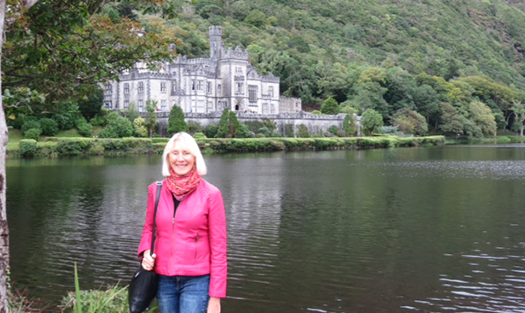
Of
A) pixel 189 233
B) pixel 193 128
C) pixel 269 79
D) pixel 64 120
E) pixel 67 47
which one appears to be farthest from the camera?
pixel 269 79

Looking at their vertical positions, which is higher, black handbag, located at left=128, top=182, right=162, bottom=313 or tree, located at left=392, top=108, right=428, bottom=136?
tree, located at left=392, top=108, right=428, bottom=136

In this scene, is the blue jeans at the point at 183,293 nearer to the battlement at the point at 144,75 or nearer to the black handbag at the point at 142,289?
the black handbag at the point at 142,289

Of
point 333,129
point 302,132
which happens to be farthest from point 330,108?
point 302,132

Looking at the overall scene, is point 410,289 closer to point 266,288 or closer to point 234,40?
point 266,288

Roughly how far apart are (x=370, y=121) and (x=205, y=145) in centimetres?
2921

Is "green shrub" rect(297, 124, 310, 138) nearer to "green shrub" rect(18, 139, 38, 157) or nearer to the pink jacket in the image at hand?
"green shrub" rect(18, 139, 38, 157)

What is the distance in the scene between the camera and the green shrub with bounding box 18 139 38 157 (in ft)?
191

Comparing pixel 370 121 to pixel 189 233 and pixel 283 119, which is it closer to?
pixel 283 119

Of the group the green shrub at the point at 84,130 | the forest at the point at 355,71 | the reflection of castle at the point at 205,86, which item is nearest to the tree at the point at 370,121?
the forest at the point at 355,71

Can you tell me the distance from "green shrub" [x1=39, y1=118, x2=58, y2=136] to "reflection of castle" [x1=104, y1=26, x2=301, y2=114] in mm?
16684

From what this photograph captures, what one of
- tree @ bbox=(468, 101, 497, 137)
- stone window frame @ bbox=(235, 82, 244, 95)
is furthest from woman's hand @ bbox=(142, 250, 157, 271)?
tree @ bbox=(468, 101, 497, 137)

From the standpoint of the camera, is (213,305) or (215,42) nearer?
(213,305)

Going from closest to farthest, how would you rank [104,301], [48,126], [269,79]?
[104,301]
[48,126]
[269,79]

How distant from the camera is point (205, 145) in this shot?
70688 millimetres
